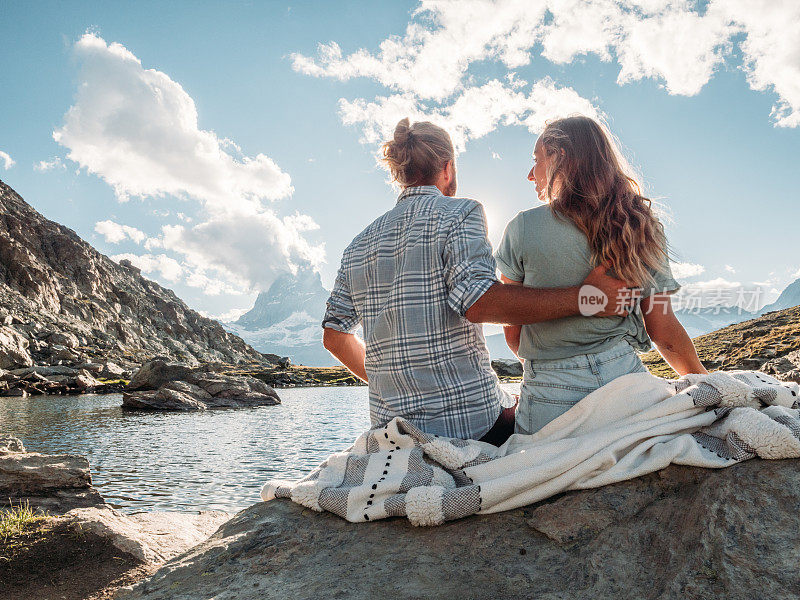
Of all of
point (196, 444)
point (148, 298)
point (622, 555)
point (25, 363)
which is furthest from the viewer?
point (148, 298)

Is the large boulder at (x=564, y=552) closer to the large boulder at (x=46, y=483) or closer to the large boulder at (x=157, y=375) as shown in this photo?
the large boulder at (x=46, y=483)

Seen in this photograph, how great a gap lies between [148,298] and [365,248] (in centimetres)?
15672

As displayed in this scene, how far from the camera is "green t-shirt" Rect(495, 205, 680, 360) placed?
3395 millimetres

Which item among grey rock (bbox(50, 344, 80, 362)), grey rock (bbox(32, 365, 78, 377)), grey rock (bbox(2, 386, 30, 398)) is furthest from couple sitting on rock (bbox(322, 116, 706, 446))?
grey rock (bbox(50, 344, 80, 362))

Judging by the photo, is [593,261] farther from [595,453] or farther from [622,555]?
[622,555]

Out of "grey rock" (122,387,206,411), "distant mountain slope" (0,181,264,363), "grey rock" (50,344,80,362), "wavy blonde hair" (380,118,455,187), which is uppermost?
"distant mountain slope" (0,181,264,363)

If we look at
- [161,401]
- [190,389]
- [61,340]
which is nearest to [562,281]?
[161,401]

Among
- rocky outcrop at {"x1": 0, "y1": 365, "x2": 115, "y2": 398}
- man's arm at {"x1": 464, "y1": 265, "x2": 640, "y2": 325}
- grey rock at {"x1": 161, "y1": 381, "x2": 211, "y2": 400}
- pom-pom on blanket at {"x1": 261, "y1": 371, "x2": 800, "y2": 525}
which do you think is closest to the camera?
pom-pom on blanket at {"x1": 261, "y1": 371, "x2": 800, "y2": 525}

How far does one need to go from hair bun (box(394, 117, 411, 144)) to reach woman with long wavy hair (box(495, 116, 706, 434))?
1.03m

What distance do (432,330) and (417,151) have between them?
4.52 ft

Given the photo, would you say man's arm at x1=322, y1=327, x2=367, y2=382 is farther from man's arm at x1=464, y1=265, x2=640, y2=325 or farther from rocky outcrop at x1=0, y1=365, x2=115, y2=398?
rocky outcrop at x1=0, y1=365, x2=115, y2=398

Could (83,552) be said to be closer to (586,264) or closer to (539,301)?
(539,301)

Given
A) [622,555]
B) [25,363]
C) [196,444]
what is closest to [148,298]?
[25,363]

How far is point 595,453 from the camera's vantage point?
112 inches
